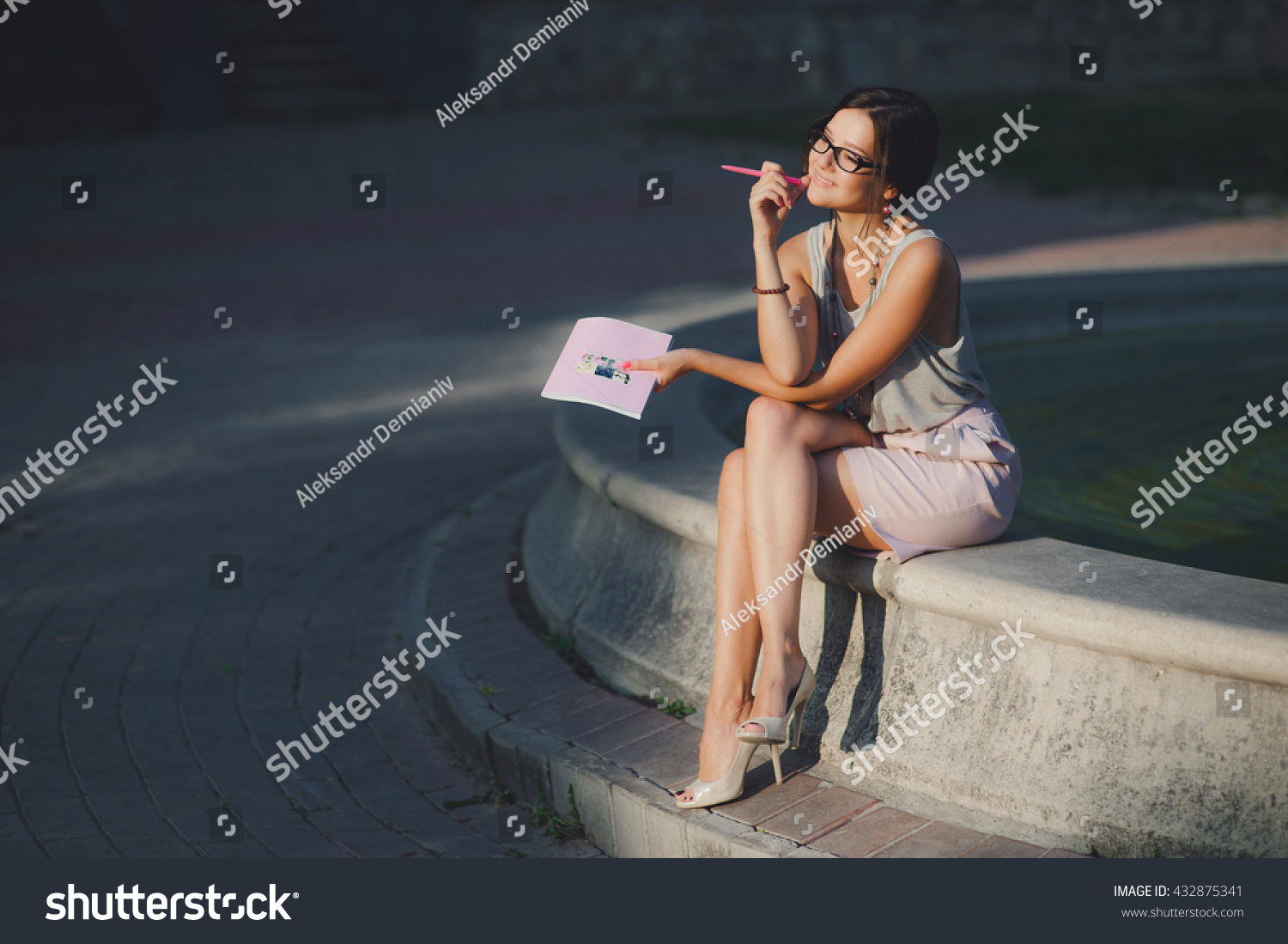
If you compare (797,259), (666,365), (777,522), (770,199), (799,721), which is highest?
(770,199)

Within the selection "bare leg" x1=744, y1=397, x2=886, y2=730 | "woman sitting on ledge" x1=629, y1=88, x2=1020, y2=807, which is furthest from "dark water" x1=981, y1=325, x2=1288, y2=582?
"bare leg" x1=744, y1=397, x2=886, y2=730

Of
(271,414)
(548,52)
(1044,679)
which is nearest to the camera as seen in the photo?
(1044,679)

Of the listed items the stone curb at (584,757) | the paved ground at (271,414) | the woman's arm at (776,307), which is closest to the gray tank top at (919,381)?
the woman's arm at (776,307)

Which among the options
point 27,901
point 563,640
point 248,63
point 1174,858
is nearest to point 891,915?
point 1174,858

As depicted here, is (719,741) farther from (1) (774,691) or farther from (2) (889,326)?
(2) (889,326)

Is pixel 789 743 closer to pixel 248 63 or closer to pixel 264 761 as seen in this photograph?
pixel 264 761

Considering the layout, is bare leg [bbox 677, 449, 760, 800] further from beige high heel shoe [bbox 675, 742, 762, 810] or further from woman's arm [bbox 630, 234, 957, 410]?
woman's arm [bbox 630, 234, 957, 410]

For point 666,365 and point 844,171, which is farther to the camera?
point 666,365

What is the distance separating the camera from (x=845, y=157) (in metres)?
2.99

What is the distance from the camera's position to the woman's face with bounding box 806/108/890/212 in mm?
2973

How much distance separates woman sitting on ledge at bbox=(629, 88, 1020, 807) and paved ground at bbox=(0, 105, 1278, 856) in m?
1.02

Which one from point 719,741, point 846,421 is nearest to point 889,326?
point 846,421

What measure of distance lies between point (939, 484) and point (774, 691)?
0.64m

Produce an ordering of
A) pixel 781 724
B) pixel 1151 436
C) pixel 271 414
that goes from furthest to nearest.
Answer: pixel 271 414, pixel 1151 436, pixel 781 724
